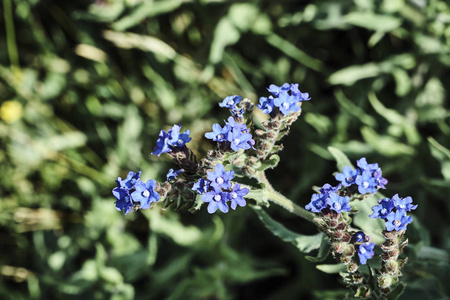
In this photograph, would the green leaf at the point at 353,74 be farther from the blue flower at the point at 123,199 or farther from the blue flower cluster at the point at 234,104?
the blue flower at the point at 123,199

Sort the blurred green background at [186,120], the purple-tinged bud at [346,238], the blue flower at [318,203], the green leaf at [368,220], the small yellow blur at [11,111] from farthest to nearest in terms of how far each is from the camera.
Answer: the small yellow blur at [11,111]
the blurred green background at [186,120]
the green leaf at [368,220]
the purple-tinged bud at [346,238]
the blue flower at [318,203]

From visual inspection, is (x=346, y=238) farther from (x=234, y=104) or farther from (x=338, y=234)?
(x=234, y=104)

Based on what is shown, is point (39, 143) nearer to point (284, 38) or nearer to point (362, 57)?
point (284, 38)

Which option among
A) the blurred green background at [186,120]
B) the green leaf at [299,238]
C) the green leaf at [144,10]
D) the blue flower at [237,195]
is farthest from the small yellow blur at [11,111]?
the blue flower at [237,195]

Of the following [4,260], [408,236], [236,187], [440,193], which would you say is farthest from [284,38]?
[4,260]

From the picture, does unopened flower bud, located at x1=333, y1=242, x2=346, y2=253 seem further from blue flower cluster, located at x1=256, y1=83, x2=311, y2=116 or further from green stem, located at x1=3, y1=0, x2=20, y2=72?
green stem, located at x1=3, y1=0, x2=20, y2=72

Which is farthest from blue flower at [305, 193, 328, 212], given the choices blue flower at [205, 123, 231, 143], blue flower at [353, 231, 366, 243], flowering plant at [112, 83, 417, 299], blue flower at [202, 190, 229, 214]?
blue flower at [205, 123, 231, 143]

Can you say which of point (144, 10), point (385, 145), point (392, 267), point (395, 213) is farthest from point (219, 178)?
point (144, 10)

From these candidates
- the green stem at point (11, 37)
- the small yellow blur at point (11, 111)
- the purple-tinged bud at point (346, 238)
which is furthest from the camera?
the green stem at point (11, 37)

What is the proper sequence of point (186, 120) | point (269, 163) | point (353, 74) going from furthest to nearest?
1. point (186, 120)
2. point (353, 74)
3. point (269, 163)
